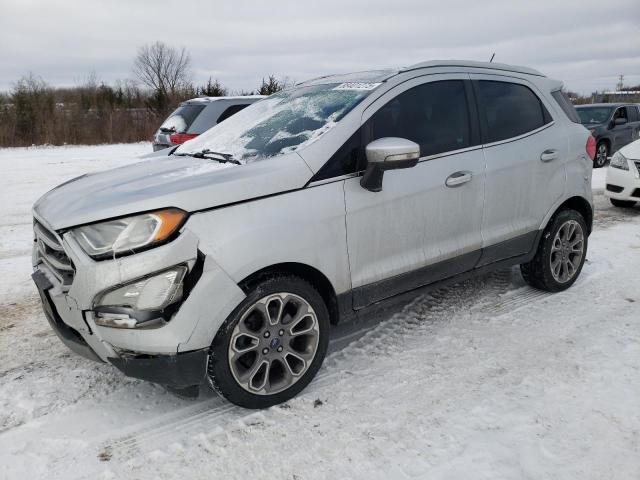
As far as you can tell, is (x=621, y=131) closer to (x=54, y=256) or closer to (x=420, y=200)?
(x=420, y=200)

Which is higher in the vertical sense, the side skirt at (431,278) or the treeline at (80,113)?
the treeline at (80,113)

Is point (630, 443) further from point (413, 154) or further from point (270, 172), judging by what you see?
point (270, 172)

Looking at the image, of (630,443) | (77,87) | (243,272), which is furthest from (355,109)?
(77,87)

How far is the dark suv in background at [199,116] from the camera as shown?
8570 millimetres

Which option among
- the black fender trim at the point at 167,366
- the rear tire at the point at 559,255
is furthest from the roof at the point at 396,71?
the black fender trim at the point at 167,366

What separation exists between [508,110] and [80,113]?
25.1 meters

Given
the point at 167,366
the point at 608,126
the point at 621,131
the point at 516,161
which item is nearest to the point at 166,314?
the point at 167,366

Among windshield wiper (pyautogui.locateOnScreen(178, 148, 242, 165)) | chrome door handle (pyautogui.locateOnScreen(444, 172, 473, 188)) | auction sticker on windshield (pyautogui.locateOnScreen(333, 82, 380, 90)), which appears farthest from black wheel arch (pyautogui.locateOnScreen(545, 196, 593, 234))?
windshield wiper (pyautogui.locateOnScreen(178, 148, 242, 165))

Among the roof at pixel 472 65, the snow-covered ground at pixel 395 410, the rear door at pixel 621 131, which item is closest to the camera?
the snow-covered ground at pixel 395 410

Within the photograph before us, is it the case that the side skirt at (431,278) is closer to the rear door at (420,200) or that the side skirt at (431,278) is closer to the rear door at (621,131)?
the rear door at (420,200)

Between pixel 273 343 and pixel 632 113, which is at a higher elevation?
pixel 632 113

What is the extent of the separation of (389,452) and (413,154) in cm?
154

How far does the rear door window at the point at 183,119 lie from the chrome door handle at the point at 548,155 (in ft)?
20.1

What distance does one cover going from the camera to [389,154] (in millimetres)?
2863
